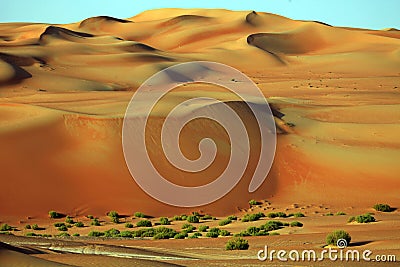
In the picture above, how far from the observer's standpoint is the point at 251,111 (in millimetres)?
36125

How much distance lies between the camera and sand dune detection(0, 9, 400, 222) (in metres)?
25.3

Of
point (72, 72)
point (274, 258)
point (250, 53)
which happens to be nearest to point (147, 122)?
point (274, 258)

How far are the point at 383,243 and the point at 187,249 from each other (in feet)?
12.6

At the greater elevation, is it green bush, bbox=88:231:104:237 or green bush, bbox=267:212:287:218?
green bush, bbox=267:212:287:218

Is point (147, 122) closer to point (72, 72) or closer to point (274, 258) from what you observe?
point (274, 258)

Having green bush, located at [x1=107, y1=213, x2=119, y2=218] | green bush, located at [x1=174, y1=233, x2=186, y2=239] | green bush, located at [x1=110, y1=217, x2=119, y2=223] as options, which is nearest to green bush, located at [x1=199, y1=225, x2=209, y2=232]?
green bush, located at [x1=174, y1=233, x2=186, y2=239]

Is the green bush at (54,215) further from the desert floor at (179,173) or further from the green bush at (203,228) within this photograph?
the green bush at (203,228)

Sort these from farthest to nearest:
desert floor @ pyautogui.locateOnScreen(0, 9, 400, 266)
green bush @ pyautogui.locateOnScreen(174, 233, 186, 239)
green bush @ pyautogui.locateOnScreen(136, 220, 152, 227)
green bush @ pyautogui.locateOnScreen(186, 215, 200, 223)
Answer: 1. green bush @ pyautogui.locateOnScreen(186, 215, 200, 223)
2. green bush @ pyautogui.locateOnScreen(136, 220, 152, 227)
3. green bush @ pyautogui.locateOnScreen(174, 233, 186, 239)
4. desert floor @ pyautogui.locateOnScreen(0, 9, 400, 266)

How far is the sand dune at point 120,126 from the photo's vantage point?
2533cm

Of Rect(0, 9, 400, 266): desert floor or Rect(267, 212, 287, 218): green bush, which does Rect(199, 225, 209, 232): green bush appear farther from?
Rect(267, 212, 287, 218): green bush

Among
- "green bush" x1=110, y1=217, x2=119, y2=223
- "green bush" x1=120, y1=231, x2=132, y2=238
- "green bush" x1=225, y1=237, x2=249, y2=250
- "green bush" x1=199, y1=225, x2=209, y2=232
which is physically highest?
"green bush" x1=110, y1=217, x2=119, y2=223

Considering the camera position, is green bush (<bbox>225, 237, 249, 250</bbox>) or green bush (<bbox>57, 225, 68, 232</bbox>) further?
green bush (<bbox>57, 225, 68, 232</bbox>)

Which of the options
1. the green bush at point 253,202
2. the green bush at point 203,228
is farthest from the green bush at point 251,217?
the green bush at point 253,202

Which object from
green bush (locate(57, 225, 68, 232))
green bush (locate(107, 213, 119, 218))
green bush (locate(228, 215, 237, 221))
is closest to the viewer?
green bush (locate(57, 225, 68, 232))
